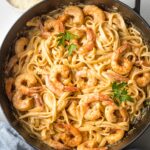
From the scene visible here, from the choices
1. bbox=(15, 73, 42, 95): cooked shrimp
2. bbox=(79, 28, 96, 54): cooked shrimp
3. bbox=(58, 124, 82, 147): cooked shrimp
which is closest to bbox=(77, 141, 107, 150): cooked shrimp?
bbox=(58, 124, 82, 147): cooked shrimp

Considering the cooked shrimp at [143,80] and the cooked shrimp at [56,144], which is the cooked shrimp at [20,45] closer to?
the cooked shrimp at [56,144]

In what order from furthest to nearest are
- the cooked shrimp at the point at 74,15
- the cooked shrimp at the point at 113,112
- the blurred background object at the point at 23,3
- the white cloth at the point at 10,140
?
the blurred background object at the point at 23,3
the white cloth at the point at 10,140
the cooked shrimp at the point at 74,15
the cooked shrimp at the point at 113,112

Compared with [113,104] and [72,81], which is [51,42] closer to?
[72,81]

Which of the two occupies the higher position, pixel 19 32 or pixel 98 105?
pixel 19 32

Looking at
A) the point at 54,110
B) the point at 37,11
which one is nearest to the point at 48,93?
the point at 54,110

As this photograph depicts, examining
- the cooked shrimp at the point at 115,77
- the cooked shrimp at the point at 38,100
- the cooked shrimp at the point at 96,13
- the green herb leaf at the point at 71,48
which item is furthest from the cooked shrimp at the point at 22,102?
the cooked shrimp at the point at 96,13

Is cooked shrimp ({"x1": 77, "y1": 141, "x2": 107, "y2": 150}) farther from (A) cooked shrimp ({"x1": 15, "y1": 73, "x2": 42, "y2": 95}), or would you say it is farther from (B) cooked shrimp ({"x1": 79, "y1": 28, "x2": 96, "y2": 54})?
(B) cooked shrimp ({"x1": 79, "y1": 28, "x2": 96, "y2": 54})
